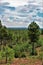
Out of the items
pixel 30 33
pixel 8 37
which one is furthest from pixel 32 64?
pixel 8 37

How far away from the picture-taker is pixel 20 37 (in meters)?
68.8

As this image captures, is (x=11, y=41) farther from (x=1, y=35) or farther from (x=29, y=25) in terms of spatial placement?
(x=29, y=25)

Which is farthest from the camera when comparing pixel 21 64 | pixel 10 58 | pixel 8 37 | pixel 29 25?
pixel 8 37

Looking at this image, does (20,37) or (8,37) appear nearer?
(8,37)

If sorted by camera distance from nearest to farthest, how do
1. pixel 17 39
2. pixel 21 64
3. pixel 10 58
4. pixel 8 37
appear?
1. pixel 21 64
2. pixel 10 58
3. pixel 8 37
4. pixel 17 39

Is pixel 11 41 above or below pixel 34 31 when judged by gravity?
below

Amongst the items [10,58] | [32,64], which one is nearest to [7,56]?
[10,58]

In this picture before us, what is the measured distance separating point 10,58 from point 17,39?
111ft

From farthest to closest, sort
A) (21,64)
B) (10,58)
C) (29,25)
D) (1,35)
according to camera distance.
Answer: (1,35)
(29,25)
(10,58)
(21,64)

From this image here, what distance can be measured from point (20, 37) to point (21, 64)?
39.8 meters

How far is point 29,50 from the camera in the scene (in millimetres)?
46969

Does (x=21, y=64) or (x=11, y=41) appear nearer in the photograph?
(x=21, y=64)

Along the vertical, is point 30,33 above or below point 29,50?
above

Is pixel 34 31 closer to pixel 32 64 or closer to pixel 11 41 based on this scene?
pixel 32 64
